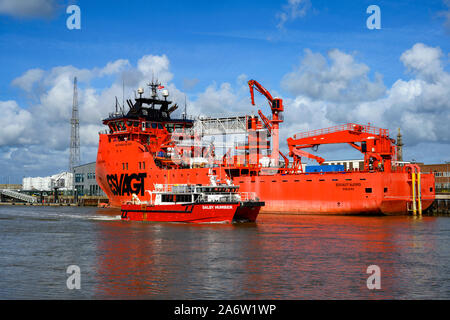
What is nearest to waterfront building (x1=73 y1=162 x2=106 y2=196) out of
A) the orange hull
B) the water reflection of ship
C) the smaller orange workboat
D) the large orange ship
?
the large orange ship

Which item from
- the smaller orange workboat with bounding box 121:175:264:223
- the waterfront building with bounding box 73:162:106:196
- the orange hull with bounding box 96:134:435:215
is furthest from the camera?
the waterfront building with bounding box 73:162:106:196

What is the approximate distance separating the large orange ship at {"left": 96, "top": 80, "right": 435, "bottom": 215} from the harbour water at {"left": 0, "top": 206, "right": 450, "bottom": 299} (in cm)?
1283

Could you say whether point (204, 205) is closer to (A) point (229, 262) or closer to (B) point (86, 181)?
(A) point (229, 262)

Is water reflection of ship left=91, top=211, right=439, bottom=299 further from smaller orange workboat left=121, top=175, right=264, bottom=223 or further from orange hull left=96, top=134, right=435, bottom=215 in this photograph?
orange hull left=96, top=134, right=435, bottom=215

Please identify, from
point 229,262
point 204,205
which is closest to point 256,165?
point 204,205

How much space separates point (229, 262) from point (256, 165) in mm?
36050

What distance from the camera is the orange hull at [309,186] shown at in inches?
1875

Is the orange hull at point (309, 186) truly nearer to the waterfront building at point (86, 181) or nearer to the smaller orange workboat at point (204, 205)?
the smaller orange workboat at point (204, 205)

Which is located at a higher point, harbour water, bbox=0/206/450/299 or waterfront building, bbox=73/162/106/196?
waterfront building, bbox=73/162/106/196

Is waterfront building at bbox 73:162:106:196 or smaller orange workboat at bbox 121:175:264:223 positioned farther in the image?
waterfront building at bbox 73:162:106:196

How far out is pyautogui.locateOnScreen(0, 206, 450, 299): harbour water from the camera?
16.8 metres

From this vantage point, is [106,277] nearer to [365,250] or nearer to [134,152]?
[365,250]

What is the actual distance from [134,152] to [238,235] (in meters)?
34.6

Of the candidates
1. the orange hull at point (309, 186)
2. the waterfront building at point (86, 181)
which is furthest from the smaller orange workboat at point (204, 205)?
the waterfront building at point (86, 181)
